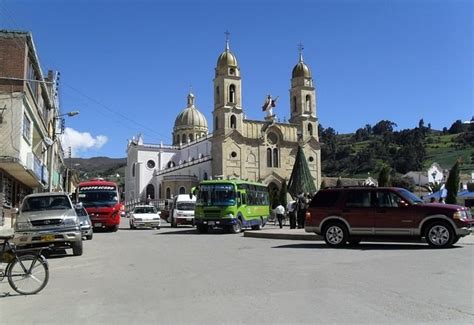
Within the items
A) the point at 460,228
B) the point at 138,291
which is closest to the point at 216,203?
the point at 460,228

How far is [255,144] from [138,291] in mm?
72900

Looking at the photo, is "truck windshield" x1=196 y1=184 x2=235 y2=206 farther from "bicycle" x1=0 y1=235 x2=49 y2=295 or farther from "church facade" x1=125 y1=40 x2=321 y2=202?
"church facade" x1=125 y1=40 x2=321 y2=202

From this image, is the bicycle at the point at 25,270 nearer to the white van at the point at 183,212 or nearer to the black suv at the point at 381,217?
the black suv at the point at 381,217

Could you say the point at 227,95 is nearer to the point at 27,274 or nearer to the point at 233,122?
the point at 233,122

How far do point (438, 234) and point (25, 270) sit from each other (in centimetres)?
1127

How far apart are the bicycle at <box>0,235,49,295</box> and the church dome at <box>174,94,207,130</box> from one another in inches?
3881

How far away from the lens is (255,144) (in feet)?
268

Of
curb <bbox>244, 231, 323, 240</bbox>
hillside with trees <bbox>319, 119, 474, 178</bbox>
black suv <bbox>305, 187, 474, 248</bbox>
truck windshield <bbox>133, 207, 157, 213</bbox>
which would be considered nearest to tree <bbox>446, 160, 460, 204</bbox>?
curb <bbox>244, 231, 323, 240</bbox>

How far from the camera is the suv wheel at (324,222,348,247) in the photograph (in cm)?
1645

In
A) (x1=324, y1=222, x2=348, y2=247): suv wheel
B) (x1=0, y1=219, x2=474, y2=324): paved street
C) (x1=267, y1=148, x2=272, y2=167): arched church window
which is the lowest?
(x1=0, y1=219, x2=474, y2=324): paved street

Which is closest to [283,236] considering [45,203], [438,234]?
[438,234]

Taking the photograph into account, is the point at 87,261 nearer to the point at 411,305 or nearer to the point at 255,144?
the point at 411,305

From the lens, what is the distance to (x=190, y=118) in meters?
108

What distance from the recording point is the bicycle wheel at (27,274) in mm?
9141
